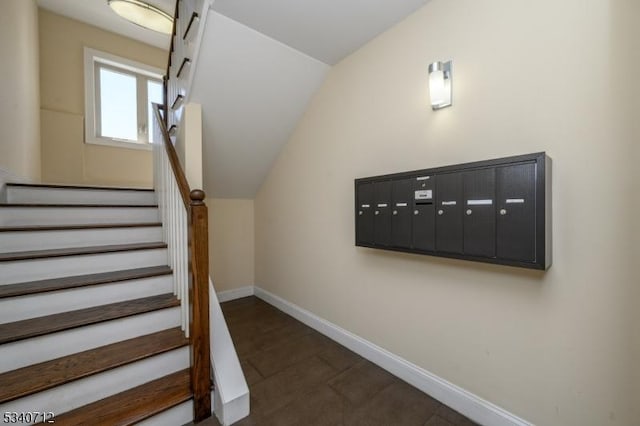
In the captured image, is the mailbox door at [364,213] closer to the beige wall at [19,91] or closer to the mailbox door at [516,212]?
the mailbox door at [516,212]

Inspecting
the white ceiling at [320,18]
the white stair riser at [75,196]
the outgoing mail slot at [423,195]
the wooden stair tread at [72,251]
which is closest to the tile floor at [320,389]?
the wooden stair tread at [72,251]

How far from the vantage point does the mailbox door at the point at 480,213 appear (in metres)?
1.28

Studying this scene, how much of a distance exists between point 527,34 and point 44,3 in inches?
202

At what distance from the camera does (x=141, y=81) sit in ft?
13.5

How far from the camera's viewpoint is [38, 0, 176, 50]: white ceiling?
3.16 metres

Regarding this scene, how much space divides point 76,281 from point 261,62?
6.73 feet

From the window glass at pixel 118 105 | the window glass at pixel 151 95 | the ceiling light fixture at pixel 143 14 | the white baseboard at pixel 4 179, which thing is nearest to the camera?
the white baseboard at pixel 4 179

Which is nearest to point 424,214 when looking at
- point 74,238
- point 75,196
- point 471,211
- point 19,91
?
point 471,211

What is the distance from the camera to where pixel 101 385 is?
1.33 meters

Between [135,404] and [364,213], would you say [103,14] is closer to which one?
[364,213]

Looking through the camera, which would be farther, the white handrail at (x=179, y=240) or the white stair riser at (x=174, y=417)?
the white handrail at (x=179, y=240)

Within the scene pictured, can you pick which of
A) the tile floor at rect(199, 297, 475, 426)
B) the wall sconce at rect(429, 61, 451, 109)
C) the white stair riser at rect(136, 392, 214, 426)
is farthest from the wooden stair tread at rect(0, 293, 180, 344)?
the wall sconce at rect(429, 61, 451, 109)

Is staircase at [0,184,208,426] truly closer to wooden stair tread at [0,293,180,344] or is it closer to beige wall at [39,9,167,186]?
wooden stair tread at [0,293,180,344]

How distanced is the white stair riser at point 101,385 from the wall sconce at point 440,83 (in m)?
2.14
